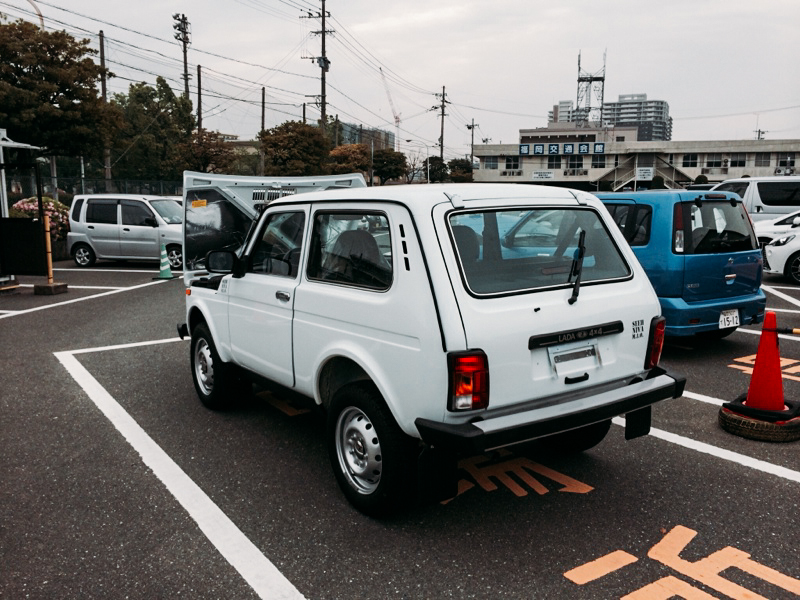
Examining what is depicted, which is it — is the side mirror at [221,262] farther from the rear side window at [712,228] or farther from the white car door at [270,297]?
the rear side window at [712,228]

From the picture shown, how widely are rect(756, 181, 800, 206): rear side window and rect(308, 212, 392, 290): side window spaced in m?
15.9

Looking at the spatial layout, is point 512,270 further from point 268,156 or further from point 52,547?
point 268,156

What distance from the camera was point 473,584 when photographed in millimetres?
2984

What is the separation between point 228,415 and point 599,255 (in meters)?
3.22

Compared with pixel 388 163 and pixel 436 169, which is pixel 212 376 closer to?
pixel 388 163

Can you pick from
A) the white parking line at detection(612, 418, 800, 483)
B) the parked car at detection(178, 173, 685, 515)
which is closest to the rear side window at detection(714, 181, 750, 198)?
the white parking line at detection(612, 418, 800, 483)

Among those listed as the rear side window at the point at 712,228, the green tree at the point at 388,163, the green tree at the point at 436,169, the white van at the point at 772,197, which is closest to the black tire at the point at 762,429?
the rear side window at the point at 712,228

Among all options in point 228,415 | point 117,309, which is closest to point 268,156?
point 117,309

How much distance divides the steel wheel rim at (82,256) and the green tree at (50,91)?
887 centimetres

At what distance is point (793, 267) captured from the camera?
12.7m

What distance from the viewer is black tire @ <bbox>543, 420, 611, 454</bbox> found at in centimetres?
436

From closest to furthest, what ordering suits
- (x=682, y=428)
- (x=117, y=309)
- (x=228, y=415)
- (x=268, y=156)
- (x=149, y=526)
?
(x=149, y=526)
(x=682, y=428)
(x=228, y=415)
(x=117, y=309)
(x=268, y=156)

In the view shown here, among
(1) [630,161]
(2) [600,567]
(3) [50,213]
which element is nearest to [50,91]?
(3) [50,213]

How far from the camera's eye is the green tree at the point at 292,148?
49656 millimetres
